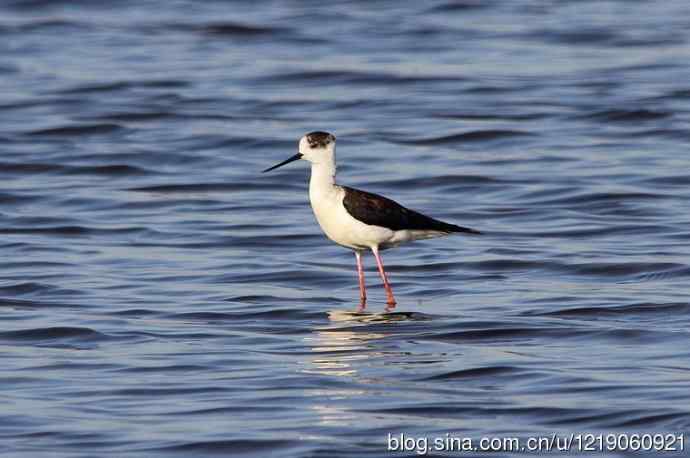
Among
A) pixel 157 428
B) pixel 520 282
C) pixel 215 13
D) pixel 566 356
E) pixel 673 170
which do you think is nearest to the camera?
pixel 157 428

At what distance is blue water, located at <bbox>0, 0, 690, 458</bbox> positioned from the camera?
855cm

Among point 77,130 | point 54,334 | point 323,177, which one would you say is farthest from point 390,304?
point 77,130

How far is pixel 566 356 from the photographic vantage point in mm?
9617

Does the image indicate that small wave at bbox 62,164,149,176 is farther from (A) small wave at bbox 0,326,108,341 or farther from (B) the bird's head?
(A) small wave at bbox 0,326,108,341

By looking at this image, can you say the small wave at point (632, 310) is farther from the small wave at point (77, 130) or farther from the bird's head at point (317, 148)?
the small wave at point (77, 130)

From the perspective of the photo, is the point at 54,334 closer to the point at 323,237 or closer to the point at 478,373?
the point at 478,373

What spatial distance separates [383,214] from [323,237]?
269cm

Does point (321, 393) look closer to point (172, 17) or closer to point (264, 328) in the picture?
point (264, 328)

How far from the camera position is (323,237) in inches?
561

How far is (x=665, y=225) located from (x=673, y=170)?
2.49 meters

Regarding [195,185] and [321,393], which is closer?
[321,393]

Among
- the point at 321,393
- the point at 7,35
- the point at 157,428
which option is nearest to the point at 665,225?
the point at 321,393

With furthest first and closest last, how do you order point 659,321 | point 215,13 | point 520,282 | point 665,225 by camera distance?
point 215,13 < point 665,225 < point 520,282 < point 659,321

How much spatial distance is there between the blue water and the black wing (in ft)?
1.67
